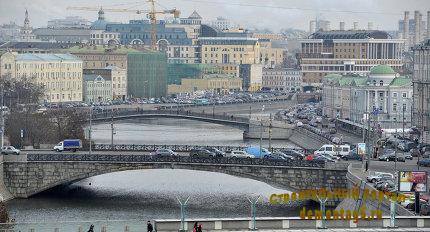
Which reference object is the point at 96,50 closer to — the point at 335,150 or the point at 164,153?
the point at 335,150

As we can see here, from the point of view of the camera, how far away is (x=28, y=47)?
131500mm

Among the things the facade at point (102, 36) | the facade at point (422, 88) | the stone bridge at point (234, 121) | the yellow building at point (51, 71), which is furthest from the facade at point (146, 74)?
the facade at point (422, 88)

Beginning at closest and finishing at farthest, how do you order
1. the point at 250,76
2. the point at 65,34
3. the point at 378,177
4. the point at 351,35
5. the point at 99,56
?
1. the point at 378,177
2. the point at 99,56
3. the point at 351,35
4. the point at 250,76
5. the point at 65,34

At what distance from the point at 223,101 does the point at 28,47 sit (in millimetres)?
23167

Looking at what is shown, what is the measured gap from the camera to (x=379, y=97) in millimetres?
83875

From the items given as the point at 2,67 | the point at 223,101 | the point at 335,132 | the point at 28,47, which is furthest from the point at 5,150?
the point at 28,47

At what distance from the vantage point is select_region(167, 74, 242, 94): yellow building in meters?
141

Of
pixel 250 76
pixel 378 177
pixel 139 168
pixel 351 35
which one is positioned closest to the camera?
pixel 378 177

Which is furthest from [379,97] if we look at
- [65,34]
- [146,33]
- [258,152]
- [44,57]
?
[65,34]

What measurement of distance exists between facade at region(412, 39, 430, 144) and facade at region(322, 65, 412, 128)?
7.24 metres

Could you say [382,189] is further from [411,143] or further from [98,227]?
[411,143]

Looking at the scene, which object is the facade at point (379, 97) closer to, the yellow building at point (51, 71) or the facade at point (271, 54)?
the yellow building at point (51, 71)

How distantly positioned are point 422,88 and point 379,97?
1469 centimetres

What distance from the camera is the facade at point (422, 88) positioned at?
67875 mm
